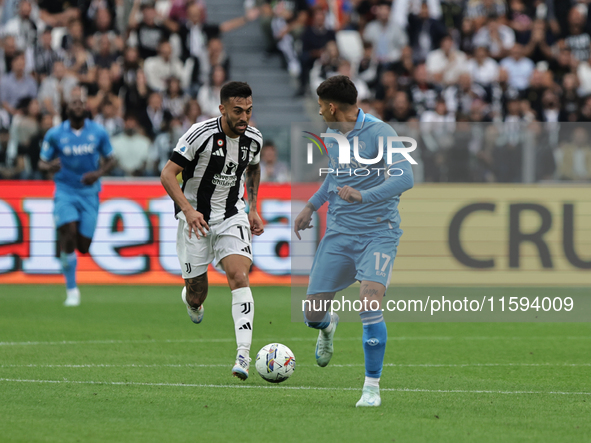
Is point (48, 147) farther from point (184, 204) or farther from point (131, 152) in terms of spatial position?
point (184, 204)

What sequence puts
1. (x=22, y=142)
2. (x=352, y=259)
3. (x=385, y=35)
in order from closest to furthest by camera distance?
(x=352, y=259) < (x=22, y=142) < (x=385, y=35)

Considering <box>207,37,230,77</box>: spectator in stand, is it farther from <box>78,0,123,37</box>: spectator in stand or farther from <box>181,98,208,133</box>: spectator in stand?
<box>181,98,208,133</box>: spectator in stand

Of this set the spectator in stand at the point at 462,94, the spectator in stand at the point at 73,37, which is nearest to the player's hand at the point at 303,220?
the spectator in stand at the point at 462,94

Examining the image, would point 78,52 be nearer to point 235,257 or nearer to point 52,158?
point 52,158

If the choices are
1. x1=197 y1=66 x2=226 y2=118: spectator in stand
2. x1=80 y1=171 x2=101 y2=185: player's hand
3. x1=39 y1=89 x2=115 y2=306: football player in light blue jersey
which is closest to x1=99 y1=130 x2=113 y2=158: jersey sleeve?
x1=39 y1=89 x2=115 y2=306: football player in light blue jersey

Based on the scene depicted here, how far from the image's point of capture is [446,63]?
1764 centimetres

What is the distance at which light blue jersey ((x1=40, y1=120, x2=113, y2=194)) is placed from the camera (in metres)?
11.9

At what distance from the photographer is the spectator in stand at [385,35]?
59.4ft

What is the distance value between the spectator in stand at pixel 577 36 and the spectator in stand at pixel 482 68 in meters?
Result: 1.93

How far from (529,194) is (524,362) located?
5966mm

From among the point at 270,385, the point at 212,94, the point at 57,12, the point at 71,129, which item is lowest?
the point at 270,385

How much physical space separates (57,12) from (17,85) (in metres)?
2.57

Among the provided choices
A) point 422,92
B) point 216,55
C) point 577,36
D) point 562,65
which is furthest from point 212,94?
point 577,36

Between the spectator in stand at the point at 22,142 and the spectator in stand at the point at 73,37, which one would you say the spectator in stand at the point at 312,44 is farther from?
the spectator in stand at the point at 22,142
